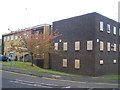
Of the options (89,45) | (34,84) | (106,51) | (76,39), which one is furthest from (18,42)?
(34,84)

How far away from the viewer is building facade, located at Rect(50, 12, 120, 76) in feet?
116

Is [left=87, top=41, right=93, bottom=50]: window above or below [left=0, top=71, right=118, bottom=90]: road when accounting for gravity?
above

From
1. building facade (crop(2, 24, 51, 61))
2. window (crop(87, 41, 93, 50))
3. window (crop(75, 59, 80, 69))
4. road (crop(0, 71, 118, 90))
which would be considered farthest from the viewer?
window (crop(75, 59, 80, 69))

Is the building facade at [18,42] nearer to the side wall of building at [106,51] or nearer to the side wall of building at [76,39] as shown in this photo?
the side wall of building at [76,39]

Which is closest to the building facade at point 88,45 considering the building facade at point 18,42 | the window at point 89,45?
the window at point 89,45

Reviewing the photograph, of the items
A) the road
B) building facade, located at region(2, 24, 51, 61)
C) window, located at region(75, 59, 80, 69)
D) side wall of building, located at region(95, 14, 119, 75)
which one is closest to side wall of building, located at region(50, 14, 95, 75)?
window, located at region(75, 59, 80, 69)

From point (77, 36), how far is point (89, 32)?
2.80 m

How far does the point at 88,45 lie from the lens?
117 ft

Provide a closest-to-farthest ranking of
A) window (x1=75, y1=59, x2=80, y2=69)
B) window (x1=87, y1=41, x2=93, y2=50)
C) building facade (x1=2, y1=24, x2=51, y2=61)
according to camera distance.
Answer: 1. building facade (x1=2, y1=24, x2=51, y2=61)
2. window (x1=87, y1=41, x2=93, y2=50)
3. window (x1=75, y1=59, x2=80, y2=69)

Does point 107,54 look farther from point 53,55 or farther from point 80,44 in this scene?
point 53,55

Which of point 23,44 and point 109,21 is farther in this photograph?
point 109,21

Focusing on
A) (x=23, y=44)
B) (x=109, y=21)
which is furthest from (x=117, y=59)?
(x=23, y=44)

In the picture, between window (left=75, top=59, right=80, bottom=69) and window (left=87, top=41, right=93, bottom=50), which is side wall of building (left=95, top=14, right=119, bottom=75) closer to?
window (left=87, top=41, right=93, bottom=50)

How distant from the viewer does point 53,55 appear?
141 feet
